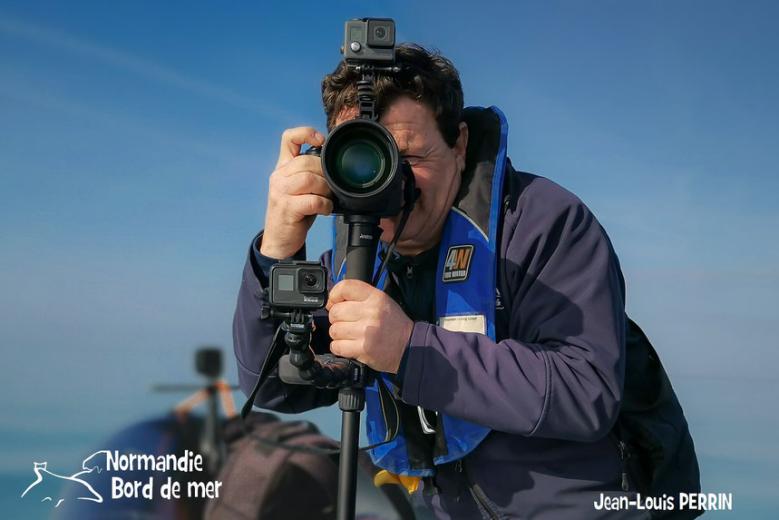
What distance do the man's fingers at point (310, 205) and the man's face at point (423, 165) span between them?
264mm

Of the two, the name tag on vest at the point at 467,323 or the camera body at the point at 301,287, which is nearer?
the camera body at the point at 301,287

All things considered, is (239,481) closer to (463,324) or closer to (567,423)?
(463,324)

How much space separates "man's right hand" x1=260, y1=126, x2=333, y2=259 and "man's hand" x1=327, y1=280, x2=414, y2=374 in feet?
0.81

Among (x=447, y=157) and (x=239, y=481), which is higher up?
(x=447, y=157)

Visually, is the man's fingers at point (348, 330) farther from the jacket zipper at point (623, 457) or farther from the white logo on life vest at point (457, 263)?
the jacket zipper at point (623, 457)

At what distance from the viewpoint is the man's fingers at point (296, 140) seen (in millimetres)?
1703

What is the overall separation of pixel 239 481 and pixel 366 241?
1.54 metres

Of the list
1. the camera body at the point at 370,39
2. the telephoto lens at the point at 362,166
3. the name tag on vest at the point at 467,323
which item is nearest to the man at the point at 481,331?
the name tag on vest at the point at 467,323

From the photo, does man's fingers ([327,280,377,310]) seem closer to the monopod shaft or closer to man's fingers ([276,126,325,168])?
the monopod shaft

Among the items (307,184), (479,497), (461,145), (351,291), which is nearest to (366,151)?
(307,184)

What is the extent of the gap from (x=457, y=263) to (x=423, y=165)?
0.27 meters

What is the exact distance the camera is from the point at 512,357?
153 centimetres

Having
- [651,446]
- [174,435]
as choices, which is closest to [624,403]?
[651,446]

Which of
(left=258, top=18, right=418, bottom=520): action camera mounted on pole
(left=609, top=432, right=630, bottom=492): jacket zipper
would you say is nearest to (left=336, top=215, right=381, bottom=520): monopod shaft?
(left=258, top=18, right=418, bottom=520): action camera mounted on pole
